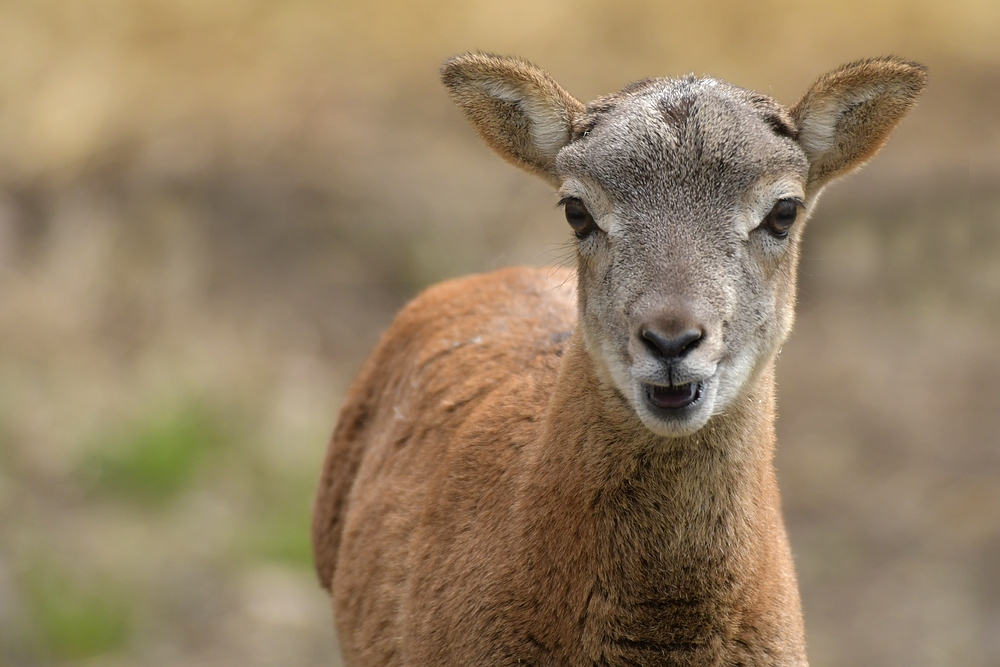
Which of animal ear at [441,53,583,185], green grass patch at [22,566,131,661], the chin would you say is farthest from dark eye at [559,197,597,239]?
green grass patch at [22,566,131,661]

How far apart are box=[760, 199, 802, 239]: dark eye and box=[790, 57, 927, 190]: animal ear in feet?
1.25

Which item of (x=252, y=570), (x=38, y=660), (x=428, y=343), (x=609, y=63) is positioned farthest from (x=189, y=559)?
(x=609, y=63)

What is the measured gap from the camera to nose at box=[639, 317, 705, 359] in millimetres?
4191

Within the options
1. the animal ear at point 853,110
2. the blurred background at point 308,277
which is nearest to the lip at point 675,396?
the animal ear at point 853,110

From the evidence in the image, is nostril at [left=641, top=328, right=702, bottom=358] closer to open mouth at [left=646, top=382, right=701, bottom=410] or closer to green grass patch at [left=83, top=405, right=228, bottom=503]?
open mouth at [left=646, top=382, right=701, bottom=410]

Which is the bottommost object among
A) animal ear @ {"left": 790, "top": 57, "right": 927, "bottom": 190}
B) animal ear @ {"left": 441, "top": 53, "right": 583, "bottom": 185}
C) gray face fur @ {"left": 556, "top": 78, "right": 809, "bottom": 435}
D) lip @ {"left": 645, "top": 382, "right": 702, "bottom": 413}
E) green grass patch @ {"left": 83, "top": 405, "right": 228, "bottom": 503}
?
lip @ {"left": 645, "top": 382, "right": 702, "bottom": 413}

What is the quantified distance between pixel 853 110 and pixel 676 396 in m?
1.62

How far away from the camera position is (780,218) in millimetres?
4773

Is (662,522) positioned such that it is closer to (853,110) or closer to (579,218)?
(579,218)

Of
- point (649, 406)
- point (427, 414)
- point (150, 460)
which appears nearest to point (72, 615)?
point (150, 460)

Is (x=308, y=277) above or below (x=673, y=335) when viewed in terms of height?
above

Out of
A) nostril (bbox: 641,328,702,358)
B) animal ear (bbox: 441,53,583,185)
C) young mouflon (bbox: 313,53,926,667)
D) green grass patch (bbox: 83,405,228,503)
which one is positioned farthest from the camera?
green grass patch (bbox: 83,405,228,503)

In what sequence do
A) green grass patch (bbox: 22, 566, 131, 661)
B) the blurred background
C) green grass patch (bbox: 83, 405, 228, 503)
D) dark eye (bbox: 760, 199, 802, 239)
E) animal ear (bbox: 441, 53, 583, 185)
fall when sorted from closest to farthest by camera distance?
dark eye (bbox: 760, 199, 802, 239) < animal ear (bbox: 441, 53, 583, 185) < green grass patch (bbox: 22, 566, 131, 661) < the blurred background < green grass patch (bbox: 83, 405, 228, 503)

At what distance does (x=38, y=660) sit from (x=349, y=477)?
470cm
